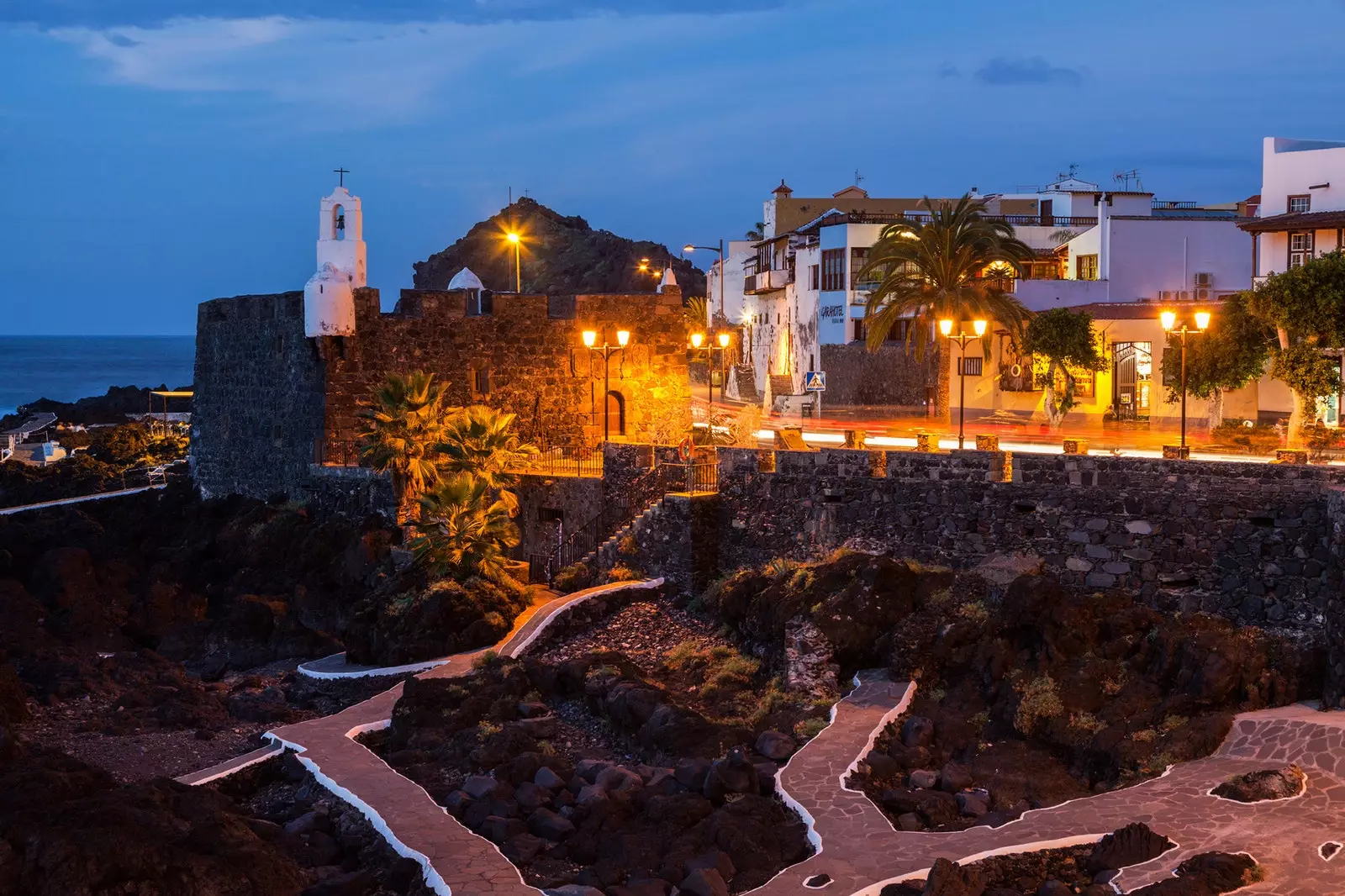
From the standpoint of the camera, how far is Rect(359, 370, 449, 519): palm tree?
3019 cm

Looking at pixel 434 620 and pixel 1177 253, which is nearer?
pixel 434 620

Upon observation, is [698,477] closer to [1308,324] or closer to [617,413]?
[617,413]

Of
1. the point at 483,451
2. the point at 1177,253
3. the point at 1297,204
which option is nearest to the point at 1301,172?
the point at 1297,204

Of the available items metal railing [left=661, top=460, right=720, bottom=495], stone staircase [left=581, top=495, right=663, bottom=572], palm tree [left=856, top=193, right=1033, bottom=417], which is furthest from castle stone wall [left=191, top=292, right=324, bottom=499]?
palm tree [left=856, top=193, right=1033, bottom=417]

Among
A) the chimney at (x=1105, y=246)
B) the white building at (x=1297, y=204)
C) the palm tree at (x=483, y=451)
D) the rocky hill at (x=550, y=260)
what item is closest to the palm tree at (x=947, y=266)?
the chimney at (x=1105, y=246)

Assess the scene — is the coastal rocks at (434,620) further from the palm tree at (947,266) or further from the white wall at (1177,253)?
the white wall at (1177,253)

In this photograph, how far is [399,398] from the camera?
30.2 m

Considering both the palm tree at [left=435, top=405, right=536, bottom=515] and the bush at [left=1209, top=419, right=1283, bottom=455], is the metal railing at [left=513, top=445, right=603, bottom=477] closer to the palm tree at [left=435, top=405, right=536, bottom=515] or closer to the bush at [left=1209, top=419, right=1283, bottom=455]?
the palm tree at [left=435, top=405, right=536, bottom=515]

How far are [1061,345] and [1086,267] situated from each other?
11.0m

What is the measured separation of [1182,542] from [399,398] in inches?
634

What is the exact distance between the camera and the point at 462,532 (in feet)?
91.9

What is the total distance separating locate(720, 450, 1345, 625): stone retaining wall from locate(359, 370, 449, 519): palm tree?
737cm

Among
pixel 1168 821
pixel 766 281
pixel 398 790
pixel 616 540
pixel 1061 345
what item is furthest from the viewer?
pixel 766 281

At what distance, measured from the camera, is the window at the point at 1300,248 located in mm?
35656
